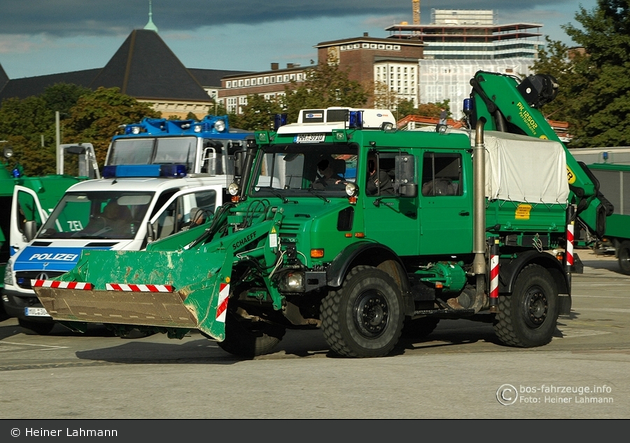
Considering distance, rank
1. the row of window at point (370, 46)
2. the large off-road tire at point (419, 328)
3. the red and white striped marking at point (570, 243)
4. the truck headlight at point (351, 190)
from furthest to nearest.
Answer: the row of window at point (370, 46)
the large off-road tire at point (419, 328)
the red and white striped marking at point (570, 243)
the truck headlight at point (351, 190)

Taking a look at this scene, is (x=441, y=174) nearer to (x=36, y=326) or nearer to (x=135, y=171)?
(x=135, y=171)

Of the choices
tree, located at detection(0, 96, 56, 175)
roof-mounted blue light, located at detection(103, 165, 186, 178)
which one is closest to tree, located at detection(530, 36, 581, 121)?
roof-mounted blue light, located at detection(103, 165, 186, 178)

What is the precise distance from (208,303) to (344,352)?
189cm

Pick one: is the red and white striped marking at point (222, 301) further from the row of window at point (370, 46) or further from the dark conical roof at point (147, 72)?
the row of window at point (370, 46)

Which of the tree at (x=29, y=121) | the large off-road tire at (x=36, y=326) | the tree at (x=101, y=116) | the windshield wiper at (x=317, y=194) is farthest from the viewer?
the tree at (x=29, y=121)

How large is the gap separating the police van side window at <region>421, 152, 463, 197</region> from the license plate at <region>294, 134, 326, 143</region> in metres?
1.34

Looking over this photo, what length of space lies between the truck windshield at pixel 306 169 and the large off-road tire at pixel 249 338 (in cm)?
166

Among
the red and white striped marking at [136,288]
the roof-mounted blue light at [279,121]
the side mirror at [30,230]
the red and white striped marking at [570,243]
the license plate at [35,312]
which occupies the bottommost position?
the license plate at [35,312]

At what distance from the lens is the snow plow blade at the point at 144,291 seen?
415 inches

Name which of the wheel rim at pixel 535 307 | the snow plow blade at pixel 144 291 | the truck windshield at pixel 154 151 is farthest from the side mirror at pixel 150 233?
the wheel rim at pixel 535 307

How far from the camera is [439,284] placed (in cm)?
1300

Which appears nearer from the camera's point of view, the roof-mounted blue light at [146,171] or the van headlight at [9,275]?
the van headlight at [9,275]

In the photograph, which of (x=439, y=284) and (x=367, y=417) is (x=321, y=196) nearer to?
(x=439, y=284)

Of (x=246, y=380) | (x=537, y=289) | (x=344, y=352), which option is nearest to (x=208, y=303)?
(x=246, y=380)
